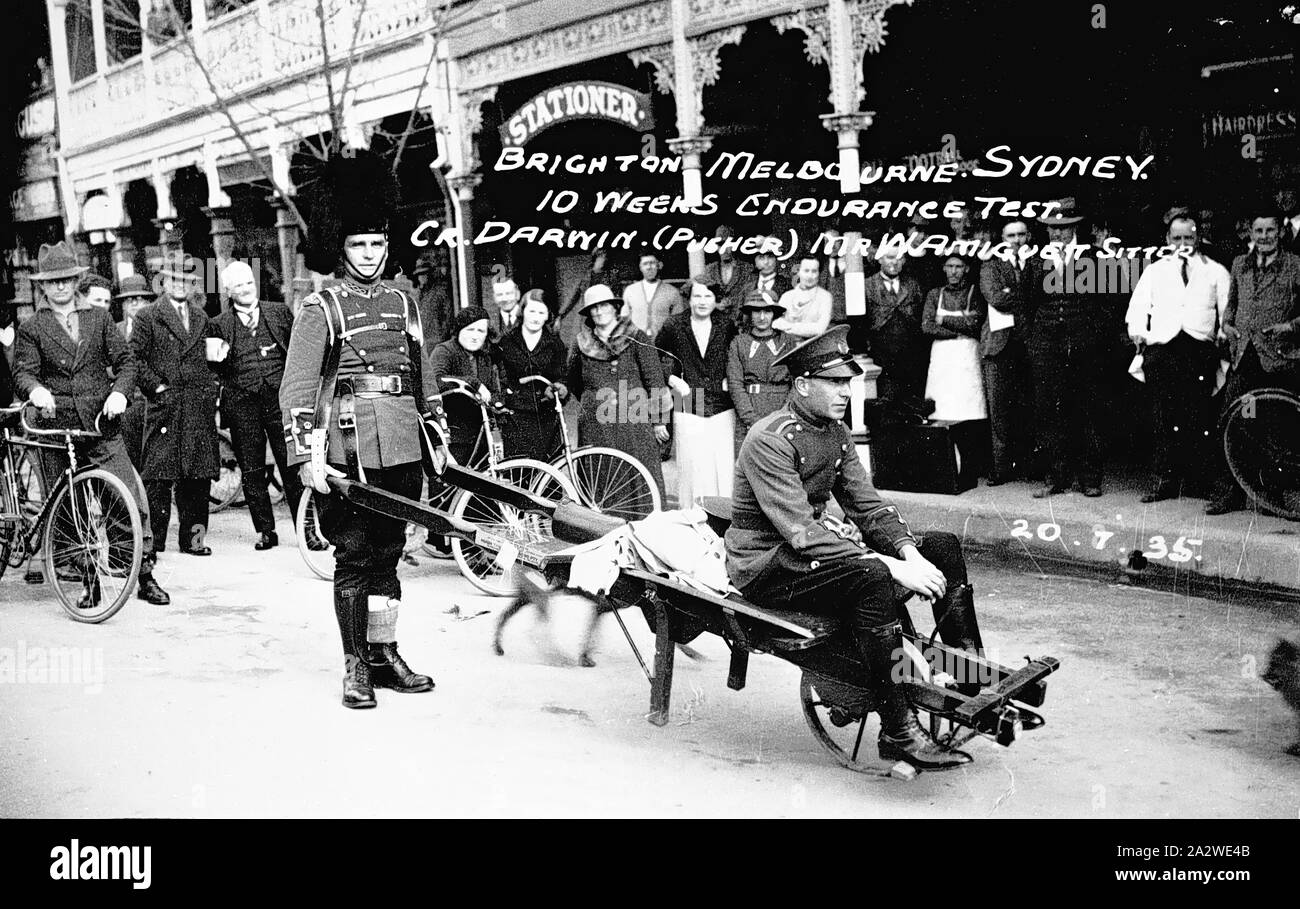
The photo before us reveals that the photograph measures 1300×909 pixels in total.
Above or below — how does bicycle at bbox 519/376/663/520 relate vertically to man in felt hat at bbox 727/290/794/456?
below

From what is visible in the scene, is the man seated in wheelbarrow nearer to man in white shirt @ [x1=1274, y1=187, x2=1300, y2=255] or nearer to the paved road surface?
the paved road surface

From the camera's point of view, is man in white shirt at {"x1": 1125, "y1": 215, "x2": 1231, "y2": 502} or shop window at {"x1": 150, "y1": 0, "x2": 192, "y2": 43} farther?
→ shop window at {"x1": 150, "y1": 0, "x2": 192, "y2": 43}

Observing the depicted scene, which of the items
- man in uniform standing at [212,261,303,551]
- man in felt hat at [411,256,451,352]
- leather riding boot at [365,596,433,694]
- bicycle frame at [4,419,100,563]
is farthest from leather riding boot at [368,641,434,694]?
man in felt hat at [411,256,451,352]

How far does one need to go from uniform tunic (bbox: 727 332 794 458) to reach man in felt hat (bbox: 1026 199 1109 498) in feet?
5.70

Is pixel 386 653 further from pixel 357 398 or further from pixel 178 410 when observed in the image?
pixel 178 410

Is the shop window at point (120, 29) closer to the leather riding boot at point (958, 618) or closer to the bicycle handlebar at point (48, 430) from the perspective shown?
the bicycle handlebar at point (48, 430)

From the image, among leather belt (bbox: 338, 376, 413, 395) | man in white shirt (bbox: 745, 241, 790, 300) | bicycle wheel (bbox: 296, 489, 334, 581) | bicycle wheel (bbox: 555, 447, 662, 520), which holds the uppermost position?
man in white shirt (bbox: 745, 241, 790, 300)

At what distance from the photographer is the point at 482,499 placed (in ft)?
24.5

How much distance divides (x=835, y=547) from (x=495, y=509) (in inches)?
131

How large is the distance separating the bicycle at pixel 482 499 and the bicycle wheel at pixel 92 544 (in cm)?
96

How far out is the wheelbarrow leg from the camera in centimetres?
496

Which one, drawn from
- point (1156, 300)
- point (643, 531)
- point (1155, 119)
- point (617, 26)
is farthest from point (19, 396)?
point (1155, 119)

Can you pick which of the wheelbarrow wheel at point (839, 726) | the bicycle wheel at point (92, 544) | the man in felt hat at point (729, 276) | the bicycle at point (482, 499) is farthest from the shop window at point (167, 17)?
the wheelbarrow wheel at point (839, 726)
